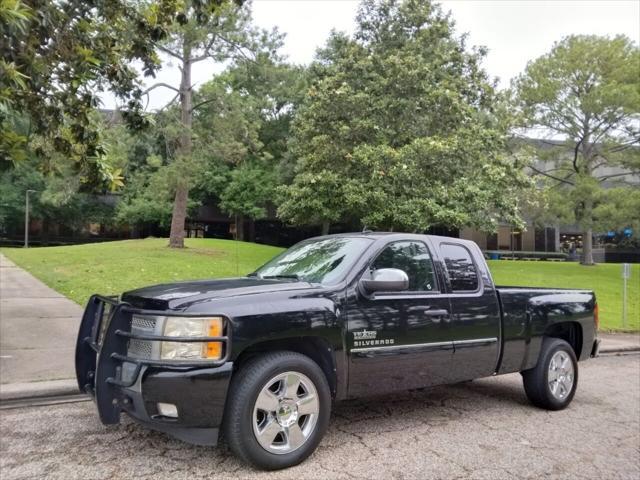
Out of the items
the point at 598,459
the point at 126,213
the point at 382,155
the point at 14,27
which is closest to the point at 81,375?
the point at 14,27

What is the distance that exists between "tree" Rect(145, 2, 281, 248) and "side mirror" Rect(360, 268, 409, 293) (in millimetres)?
19011

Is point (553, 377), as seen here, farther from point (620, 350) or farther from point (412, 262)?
point (620, 350)

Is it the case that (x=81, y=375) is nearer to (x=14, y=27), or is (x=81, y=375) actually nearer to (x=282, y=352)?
(x=282, y=352)

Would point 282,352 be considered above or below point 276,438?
above

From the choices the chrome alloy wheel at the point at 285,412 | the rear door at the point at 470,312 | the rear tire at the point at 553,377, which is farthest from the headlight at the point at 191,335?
the rear tire at the point at 553,377

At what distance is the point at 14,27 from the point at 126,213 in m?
35.7

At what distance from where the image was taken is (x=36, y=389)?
6.15 m

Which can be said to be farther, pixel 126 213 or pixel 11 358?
pixel 126 213

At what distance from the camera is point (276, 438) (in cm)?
Result: 421

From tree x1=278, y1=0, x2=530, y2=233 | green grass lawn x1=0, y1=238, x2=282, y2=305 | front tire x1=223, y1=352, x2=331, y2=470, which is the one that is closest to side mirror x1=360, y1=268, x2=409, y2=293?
front tire x1=223, y1=352, x2=331, y2=470

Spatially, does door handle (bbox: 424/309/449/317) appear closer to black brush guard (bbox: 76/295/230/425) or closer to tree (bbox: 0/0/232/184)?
black brush guard (bbox: 76/295/230/425)

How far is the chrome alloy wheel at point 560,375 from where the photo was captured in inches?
A: 245

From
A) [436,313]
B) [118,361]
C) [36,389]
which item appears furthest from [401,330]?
[36,389]

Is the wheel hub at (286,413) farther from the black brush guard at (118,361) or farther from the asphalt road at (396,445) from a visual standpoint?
the black brush guard at (118,361)
